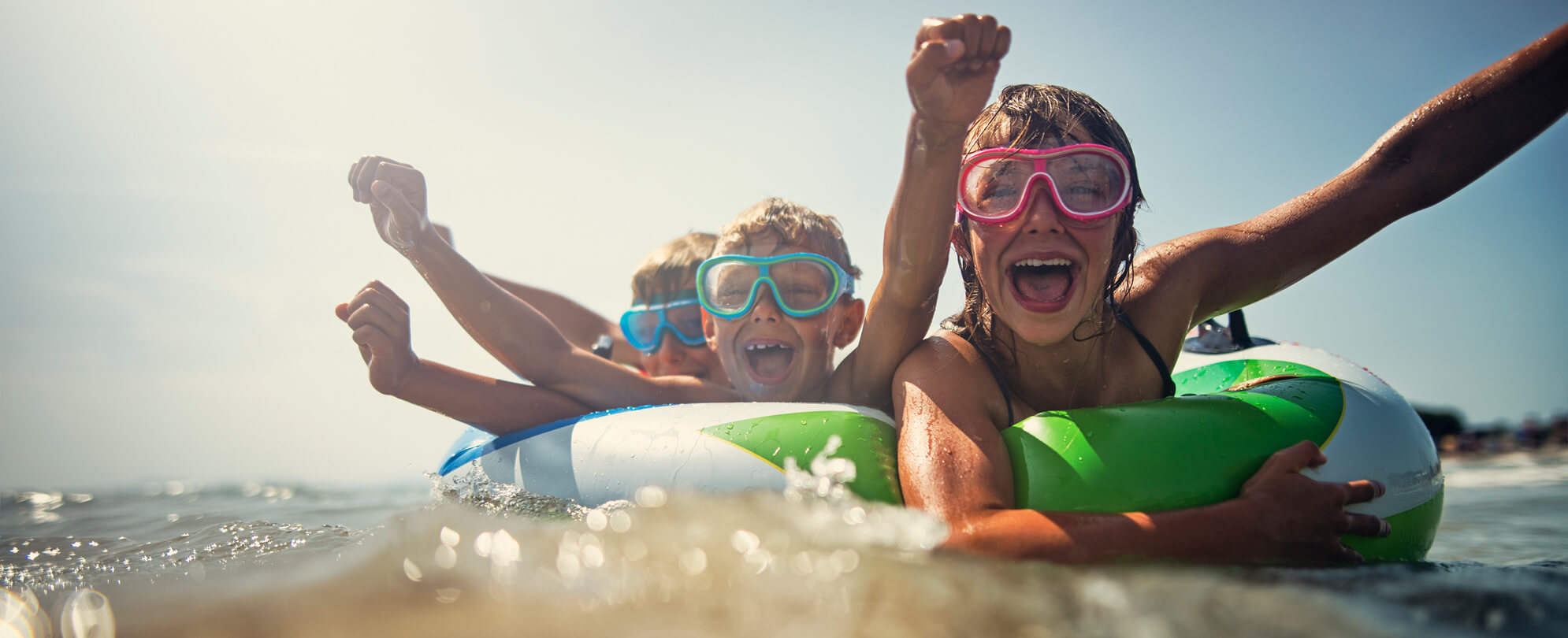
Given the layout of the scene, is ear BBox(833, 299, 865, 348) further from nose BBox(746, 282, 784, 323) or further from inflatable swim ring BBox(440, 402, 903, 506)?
inflatable swim ring BBox(440, 402, 903, 506)

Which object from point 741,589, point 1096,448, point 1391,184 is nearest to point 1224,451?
point 1096,448

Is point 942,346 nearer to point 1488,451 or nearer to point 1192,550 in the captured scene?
point 1192,550

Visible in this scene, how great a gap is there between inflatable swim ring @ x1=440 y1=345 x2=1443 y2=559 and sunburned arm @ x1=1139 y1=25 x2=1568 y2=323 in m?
0.43

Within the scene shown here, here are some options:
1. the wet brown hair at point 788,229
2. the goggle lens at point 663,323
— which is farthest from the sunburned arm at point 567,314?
the wet brown hair at point 788,229

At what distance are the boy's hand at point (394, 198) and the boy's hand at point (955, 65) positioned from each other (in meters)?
2.30

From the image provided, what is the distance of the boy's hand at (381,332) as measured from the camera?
3125mm

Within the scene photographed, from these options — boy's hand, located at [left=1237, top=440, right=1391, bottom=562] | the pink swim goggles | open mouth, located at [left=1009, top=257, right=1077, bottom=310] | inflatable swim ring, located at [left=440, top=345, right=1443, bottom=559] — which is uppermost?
the pink swim goggles

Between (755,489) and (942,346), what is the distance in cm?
82

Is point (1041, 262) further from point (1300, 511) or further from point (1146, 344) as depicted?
point (1300, 511)

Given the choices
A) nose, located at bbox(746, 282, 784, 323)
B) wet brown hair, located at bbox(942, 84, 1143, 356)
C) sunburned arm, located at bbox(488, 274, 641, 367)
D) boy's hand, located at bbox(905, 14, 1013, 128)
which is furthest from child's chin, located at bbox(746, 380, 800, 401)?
sunburned arm, located at bbox(488, 274, 641, 367)

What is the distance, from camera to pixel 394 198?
3.25 m

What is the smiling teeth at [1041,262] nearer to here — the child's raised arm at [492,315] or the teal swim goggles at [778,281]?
the teal swim goggles at [778,281]

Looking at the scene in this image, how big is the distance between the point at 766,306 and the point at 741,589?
2.25 metres

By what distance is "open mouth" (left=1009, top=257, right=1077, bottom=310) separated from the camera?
8.16 ft
